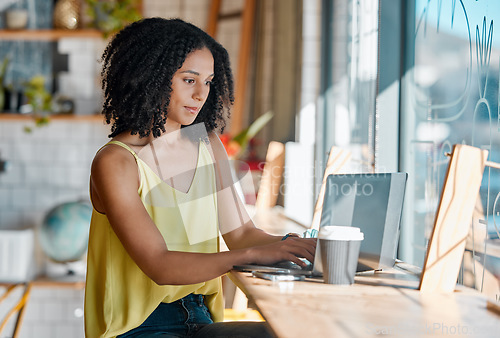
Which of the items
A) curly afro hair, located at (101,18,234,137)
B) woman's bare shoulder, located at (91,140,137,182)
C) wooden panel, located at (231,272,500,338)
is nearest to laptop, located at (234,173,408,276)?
wooden panel, located at (231,272,500,338)

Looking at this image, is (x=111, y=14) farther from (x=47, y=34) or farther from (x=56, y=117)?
(x=56, y=117)

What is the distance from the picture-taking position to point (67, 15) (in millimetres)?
4301

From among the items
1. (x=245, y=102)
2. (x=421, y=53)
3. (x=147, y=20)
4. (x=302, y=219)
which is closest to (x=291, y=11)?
(x=245, y=102)

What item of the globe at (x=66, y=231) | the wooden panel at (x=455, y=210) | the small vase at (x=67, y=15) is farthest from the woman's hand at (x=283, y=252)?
the small vase at (x=67, y=15)

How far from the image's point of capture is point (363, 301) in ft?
3.68

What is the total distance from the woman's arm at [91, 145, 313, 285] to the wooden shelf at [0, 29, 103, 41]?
121 inches

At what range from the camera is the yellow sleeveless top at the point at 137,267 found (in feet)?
4.68

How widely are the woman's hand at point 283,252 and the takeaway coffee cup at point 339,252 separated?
0.21ft

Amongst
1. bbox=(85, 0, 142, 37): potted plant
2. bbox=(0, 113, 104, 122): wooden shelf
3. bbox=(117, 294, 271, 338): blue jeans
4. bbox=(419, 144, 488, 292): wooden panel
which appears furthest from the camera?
bbox=(0, 113, 104, 122): wooden shelf

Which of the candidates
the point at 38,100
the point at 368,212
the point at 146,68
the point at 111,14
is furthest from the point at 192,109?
the point at 38,100

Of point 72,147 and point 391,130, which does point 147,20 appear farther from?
point 72,147

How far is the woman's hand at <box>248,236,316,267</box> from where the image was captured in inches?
50.6

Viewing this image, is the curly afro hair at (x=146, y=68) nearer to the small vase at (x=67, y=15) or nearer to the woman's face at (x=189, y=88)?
the woman's face at (x=189, y=88)

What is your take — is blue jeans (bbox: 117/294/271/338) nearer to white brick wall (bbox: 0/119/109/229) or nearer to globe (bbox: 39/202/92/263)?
globe (bbox: 39/202/92/263)
